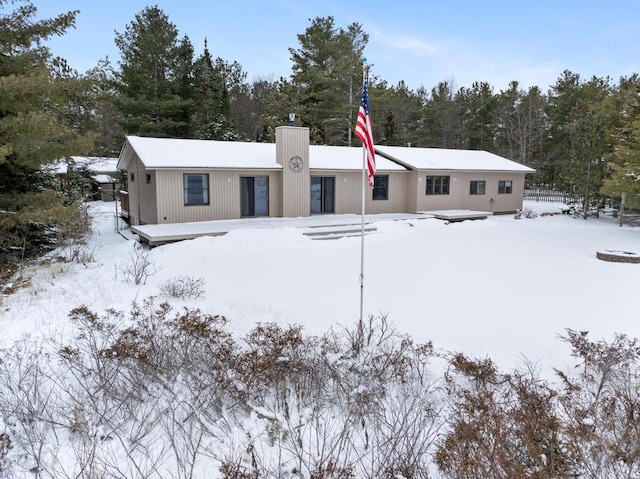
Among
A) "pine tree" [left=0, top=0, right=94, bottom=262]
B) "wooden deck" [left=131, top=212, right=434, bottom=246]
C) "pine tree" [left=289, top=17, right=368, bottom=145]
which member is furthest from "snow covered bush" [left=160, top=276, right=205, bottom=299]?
"pine tree" [left=289, top=17, right=368, bottom=145]

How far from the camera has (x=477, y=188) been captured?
741 inches

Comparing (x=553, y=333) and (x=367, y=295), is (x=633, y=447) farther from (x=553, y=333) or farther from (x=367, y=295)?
(x=367, y=295)

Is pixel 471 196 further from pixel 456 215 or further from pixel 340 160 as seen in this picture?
pixel 340 160

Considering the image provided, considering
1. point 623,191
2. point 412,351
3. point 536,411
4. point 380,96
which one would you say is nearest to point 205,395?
point 412,351

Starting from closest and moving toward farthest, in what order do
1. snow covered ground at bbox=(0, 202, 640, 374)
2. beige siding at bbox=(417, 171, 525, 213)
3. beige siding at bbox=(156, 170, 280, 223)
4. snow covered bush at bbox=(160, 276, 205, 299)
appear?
snow covered ground at bbox=(0, 202, 640, 374) < snow covered bush at bbox=(160, 276, 205, 299) < beige siding at bbox=(156, 170, 280, 223) < beige siding at bbox=(417, 171, 525, 213)

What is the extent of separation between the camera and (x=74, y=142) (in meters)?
8.52

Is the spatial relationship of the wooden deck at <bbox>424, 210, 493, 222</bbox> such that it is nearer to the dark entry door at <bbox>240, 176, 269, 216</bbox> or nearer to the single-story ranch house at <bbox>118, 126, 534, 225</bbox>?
the single-story ranch house at <bbox>118, 126, 534, 225</bbox>

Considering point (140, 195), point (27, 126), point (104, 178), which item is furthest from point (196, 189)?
point (104, 178)

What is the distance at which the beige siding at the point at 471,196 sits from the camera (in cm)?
1730

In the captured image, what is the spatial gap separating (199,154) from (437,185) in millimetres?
9827

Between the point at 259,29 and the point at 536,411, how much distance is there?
785 inches

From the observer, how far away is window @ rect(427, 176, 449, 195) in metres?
17.4

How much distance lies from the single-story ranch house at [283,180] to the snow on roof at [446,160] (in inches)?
2.4

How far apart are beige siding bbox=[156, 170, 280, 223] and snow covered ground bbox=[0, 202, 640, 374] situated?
1.33m
